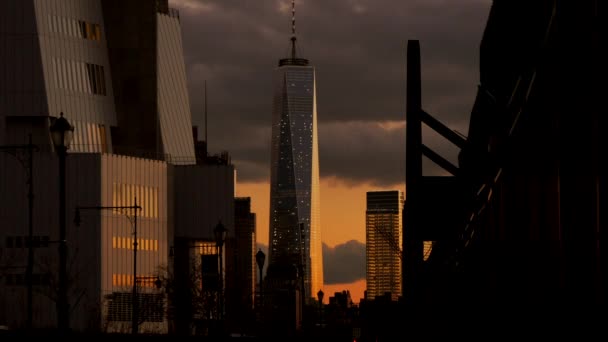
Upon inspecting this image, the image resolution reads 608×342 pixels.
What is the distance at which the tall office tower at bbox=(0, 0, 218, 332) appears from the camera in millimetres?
166500

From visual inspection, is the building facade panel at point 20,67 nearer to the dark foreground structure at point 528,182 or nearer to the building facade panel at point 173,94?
the building facade panel at point 173,94

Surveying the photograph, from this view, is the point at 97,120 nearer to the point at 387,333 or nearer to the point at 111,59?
the point at 111,59

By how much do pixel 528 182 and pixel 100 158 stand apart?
16362cm

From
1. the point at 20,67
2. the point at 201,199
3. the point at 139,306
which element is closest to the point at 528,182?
the point at 139,306

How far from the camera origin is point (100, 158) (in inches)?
6698

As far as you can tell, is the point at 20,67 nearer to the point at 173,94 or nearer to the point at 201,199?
the point at 173,94

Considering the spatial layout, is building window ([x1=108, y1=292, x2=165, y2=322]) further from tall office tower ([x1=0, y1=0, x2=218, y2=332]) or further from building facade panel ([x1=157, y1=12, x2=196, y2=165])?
building facade panel ([x1=157, y1=12, x2=196, y2=165])

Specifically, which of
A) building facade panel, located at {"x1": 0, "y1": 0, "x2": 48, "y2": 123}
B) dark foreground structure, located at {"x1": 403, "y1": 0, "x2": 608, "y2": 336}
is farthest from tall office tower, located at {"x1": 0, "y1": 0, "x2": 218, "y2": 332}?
dark foreground structure, located at {"x1": 403, "y1": 0, "x2": 608, "y2": 336}

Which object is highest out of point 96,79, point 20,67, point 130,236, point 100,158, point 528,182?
point 96,79

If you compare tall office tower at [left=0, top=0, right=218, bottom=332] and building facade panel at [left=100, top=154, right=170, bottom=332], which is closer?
tall office tower at [left=0, top=0, right=218, bottom=332]

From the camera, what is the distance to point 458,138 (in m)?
13.5

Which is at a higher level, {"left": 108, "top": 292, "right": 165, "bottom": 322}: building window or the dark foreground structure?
the dark foreground structure

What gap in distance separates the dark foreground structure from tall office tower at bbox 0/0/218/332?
144m

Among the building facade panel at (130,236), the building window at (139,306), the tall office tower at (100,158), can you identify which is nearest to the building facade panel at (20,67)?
the tall office tower at (100,158)
